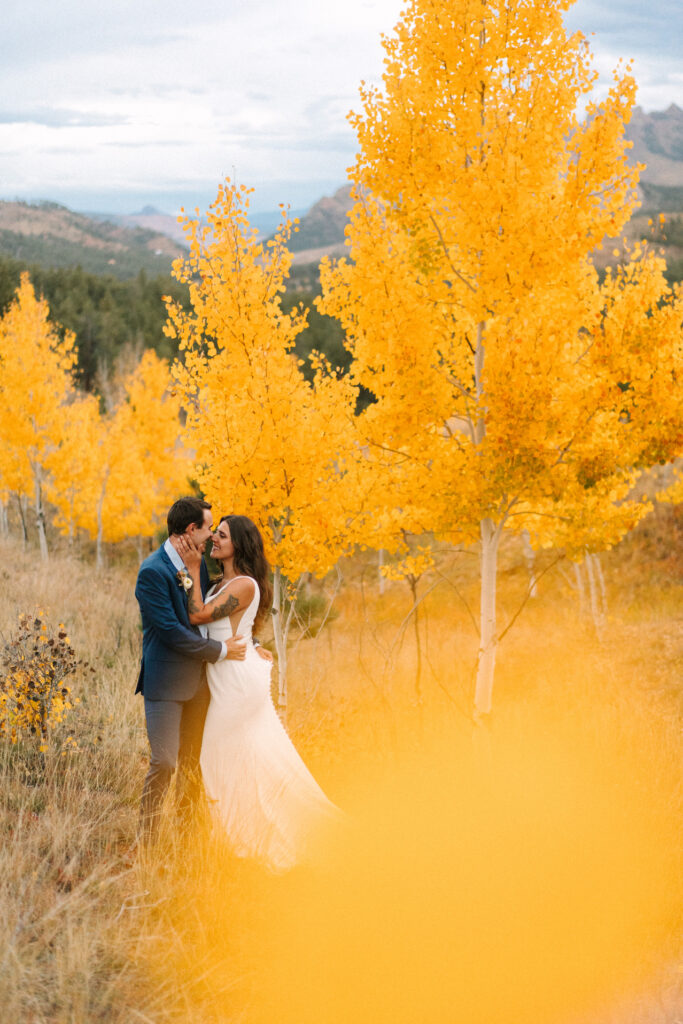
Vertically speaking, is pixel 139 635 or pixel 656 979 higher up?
pixel 656 979

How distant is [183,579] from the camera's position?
4.34 m

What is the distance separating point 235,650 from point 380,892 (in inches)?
61.9

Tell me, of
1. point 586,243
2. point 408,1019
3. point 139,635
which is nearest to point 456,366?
point 586,243

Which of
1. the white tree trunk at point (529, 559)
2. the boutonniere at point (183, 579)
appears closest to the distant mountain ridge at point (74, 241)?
the white tree trunk at point (529, 559)

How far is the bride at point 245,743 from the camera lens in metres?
4.36

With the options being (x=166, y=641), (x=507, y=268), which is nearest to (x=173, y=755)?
(x=166, y=641)

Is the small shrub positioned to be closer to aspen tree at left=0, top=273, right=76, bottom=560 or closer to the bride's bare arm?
the bride's bare arm

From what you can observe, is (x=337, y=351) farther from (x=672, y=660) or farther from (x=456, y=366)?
(x=456, y=366)

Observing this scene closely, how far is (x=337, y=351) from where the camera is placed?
1909 inches

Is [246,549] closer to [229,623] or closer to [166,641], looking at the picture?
[229,623]

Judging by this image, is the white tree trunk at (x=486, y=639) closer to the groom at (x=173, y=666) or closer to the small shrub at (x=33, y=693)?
the groom at (x=173, y=666)

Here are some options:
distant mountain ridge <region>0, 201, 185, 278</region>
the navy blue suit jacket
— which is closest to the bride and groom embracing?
the navy blue suit jacket

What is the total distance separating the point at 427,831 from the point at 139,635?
8018 mm

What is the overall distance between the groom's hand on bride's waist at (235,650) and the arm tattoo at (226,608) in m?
0.16
